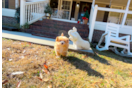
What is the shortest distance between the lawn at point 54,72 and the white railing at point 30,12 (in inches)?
113

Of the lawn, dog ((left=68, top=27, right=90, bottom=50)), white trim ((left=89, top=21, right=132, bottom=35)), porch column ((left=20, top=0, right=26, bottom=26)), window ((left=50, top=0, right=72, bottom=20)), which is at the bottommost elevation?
the lawn

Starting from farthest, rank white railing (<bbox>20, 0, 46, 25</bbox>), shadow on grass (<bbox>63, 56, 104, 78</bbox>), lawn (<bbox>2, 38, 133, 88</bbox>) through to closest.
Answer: white railing (<bbox>20, 0, 46, 25</bbox>)
shadow on grass (<bbox>63, 56, 104, 78</bbox>)
lawn (<bbox>2, 38, 133, 88</bbox>)

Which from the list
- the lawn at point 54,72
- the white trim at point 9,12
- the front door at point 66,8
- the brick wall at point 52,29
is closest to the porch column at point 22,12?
the brick wall at point 52,29

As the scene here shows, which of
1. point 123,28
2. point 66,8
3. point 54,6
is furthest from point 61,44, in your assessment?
point 66,8

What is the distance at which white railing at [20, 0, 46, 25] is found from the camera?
17.9 ft

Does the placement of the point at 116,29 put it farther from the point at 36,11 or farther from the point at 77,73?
the point at 36,11

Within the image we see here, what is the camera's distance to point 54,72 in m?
2.41

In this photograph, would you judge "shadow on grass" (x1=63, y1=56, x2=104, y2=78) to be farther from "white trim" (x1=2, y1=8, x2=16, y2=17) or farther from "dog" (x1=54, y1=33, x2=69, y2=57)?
"white trim" (x1=2, y1=8, x2=16, y2=17)

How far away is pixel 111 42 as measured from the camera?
431 cm

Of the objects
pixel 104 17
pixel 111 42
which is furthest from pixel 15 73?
pixel 104 17

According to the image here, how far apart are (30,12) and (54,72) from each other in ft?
15.3

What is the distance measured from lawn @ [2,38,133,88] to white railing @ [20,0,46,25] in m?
2.86

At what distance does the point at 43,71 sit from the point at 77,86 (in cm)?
85

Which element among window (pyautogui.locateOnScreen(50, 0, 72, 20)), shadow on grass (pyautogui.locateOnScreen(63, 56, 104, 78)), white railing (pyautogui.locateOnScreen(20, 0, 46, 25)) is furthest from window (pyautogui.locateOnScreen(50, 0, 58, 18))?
shadow on grass (pyautogui.locateOnScreen(63, 56, 104, 78))
